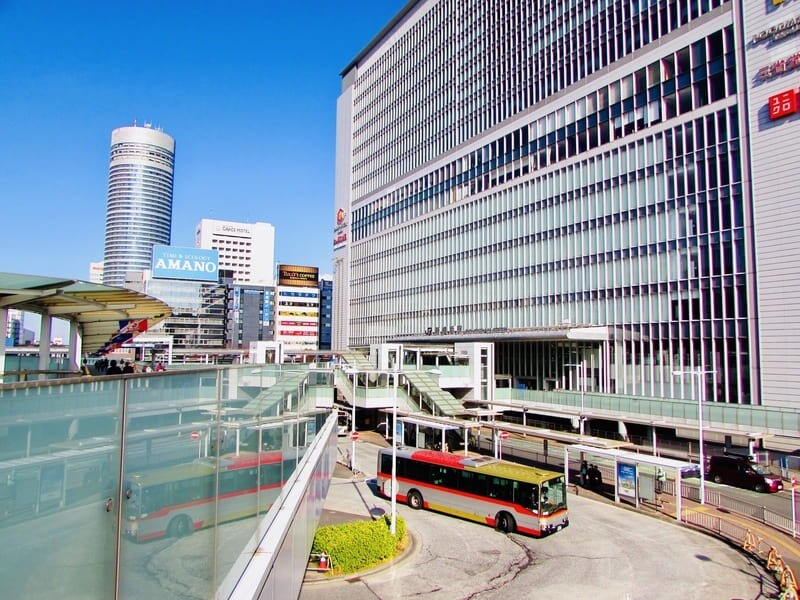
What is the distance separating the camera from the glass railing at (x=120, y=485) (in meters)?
2.78

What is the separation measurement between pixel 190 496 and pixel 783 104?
51.6 metres

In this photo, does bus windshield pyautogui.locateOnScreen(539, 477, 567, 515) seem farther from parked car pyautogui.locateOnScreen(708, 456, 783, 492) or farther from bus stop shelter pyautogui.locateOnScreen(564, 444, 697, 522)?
parked car pyautogui.locateOnScreen(708, 456, 783, 492)

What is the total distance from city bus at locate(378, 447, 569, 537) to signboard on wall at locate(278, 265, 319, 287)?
138004 millimetres

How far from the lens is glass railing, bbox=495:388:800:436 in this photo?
3826 cm

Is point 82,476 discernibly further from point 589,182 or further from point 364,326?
point 364,326

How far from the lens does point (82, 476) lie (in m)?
3.31

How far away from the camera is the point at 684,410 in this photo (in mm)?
43375

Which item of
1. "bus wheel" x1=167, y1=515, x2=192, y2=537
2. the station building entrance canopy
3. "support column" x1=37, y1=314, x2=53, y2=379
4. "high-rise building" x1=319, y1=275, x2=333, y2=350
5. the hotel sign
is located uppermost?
the hotel sign

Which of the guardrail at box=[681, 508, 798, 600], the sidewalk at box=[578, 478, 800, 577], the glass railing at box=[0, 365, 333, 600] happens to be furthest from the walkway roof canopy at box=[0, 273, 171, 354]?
the sidewalk at box=[578, 478, 800, 577]

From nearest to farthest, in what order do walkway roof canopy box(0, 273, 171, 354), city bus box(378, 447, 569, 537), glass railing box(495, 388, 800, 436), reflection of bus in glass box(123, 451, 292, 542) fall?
reflection of bus in glass box(123, 451, 292, 542), walkway roof canopy box(0, 273, 171, 354), city bus box(378, 447, 569, 537), glass railing box(495, 388, 800, 436)

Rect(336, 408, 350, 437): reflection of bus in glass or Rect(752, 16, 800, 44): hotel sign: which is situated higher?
Rect(752, 16, 800, 44): hotel sign

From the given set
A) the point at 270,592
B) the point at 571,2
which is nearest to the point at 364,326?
the point at 571,2

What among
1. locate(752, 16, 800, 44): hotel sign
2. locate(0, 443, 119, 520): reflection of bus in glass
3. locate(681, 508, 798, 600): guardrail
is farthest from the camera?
locate(752, 16, 800, 44): hotel sign

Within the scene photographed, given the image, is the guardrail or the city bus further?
the city bus
